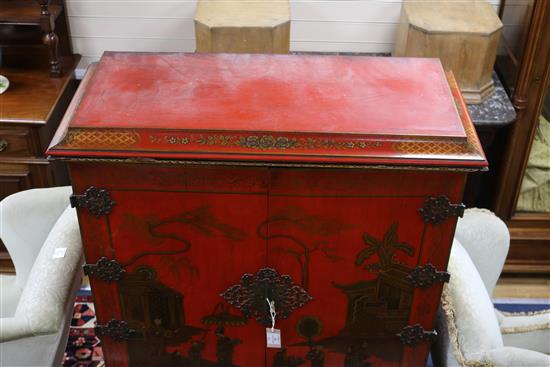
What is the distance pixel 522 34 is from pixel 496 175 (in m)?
0.51

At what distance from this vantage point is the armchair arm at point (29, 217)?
202cm

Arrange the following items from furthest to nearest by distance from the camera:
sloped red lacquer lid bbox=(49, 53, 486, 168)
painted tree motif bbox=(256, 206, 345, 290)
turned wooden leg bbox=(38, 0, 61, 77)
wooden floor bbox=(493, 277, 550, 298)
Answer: wooden floor bbox=(493, 277, 550, 298) → turned wooden leg bbox=(38, 0, 61, 77) → painted tree motif bbox=(256, 206, 345, 290) → sloped red lacquer lid bbox=(49, 53, 486, 168)

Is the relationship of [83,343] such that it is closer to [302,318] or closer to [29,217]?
[29,217]

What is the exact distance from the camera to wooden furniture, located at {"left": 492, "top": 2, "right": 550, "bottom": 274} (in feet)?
7.02

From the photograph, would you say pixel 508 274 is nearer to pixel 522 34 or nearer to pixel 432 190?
pixel 522 34

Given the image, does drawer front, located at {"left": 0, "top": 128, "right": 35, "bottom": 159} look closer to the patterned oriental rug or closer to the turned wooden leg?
the turned wooden leg

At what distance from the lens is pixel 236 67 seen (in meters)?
1.69

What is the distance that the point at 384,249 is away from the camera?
1594 mm

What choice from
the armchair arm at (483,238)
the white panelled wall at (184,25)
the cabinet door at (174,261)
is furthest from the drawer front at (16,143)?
the armchair arm at (483,238)

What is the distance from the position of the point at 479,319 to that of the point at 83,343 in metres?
1.34

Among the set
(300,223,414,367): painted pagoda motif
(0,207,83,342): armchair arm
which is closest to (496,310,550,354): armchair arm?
(300,223,414,367): painted pagoda motif

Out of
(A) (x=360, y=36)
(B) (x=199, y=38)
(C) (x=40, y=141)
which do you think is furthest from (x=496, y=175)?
(C) (x=40, y=141)

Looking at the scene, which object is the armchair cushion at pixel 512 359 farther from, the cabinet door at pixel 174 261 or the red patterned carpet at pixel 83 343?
the red patterned carpet at pixel 83 343

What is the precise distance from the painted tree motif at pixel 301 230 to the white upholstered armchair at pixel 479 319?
0.34m
